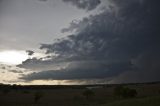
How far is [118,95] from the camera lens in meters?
93.6

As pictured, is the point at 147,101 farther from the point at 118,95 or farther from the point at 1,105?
the point at 1,105

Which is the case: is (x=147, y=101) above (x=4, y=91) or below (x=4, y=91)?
below

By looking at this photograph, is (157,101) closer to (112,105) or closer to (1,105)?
(112,105)

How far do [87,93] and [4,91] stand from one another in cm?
5291

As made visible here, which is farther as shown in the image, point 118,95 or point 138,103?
point 118,95

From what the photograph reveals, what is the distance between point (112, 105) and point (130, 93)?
36.1 m

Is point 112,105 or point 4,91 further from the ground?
point 4,91

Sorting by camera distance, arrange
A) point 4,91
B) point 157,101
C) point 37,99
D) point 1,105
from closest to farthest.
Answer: point 157,101
point 1,105
point 37,99
point 4,91

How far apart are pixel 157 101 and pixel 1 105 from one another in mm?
51217

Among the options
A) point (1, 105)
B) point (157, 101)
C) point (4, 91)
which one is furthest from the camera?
point (4, 91)

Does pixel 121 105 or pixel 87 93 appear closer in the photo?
pixel 121 105

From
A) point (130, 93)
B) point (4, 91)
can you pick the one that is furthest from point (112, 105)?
point (4, 91)

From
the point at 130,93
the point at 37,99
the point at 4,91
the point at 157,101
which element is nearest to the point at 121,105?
the point at 157,101

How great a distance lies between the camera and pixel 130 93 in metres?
90.7
